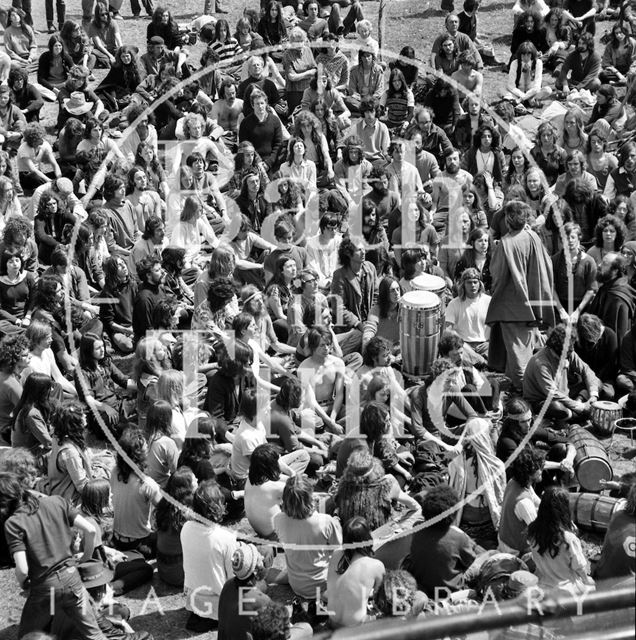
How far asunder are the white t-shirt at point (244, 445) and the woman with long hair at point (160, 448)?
45cm

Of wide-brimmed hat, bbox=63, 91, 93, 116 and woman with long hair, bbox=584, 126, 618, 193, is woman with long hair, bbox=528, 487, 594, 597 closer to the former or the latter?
woman with long hair, bbox=584, 126, 618, 193

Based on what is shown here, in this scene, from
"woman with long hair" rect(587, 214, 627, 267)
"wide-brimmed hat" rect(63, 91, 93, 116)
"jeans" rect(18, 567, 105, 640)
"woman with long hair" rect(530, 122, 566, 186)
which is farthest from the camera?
"wide-brimmed hat" rect(63, 91, 93, 116)

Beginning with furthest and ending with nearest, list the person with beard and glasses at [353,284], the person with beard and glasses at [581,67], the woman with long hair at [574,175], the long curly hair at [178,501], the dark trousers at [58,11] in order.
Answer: the dark trousers at [58,11] < the person with beard and glasses at [581,67] < the woman with long hair at [574,175] < the person with beard and glasses at [353,284] < the long curly hair at [178,501]

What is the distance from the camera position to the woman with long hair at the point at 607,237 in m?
11.9

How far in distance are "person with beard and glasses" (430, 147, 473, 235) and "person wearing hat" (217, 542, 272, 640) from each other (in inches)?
267

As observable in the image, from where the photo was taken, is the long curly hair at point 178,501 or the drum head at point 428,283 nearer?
the long curly hair at point 178,501

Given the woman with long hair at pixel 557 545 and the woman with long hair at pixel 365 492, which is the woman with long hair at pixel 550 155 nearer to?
the woman with long hair at pixel 365 492

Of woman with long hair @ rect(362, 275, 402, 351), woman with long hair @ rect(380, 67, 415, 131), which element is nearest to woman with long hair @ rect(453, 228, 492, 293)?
woman with long hair @ rect(362, 275, 402, 351)

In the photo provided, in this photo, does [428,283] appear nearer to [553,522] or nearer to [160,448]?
[160,448]

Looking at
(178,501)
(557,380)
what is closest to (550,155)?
(557,380)

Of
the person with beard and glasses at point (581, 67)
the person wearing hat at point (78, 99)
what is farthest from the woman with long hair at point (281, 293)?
the person with beard and glasses at point (581, 67)

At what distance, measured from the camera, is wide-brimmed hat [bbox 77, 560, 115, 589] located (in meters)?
7.83

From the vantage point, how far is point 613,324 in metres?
11.0

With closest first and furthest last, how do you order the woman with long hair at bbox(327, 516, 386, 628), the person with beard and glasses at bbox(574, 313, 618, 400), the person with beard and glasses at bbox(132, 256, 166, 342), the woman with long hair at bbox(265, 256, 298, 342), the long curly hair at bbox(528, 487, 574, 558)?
the woman with long hair at bbox(327, 516, 386, 628), the long curly hair at bbox(528, 487, 574, 558), the person with beard and glasses at bbox(574, 313, 618, 400), the person with beard and glasses at bbox(132, 256, 166, 342), the woman with long hair at bbox(265, 256, 298, 342)
